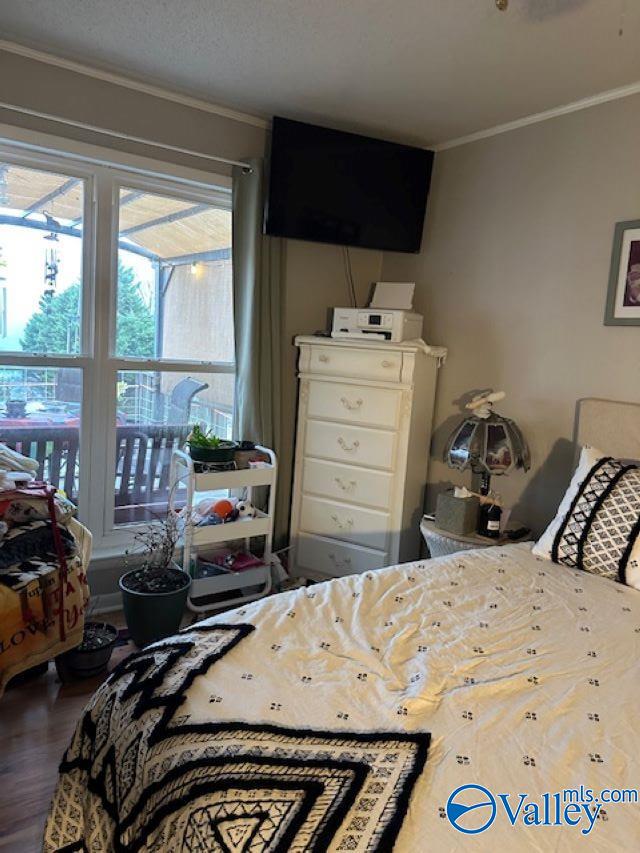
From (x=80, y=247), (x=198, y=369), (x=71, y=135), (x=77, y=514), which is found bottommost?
(x=77, y=514)

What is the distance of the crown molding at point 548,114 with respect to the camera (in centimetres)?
245

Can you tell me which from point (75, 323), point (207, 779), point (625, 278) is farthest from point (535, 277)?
point (207, 779)

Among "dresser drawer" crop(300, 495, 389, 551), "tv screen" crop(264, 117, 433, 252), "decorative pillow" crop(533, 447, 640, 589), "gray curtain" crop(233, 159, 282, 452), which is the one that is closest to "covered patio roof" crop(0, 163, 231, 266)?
"gray curtain" crop(233, 159, 282, 452)

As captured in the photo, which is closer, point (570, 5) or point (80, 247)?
point (570, 5)

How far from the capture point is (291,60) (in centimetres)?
237

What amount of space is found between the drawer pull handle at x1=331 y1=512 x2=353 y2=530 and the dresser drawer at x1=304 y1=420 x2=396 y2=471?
293 mm

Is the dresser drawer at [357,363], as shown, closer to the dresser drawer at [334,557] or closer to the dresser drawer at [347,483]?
the dresser drawer at [347,483]

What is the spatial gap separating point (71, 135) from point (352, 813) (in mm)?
2700

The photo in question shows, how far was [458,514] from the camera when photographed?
102 inches

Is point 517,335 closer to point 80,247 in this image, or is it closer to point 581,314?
point 581,314

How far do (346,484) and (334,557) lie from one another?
0.39 metres

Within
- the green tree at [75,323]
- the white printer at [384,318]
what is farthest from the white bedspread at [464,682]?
the green tree at [75,323]

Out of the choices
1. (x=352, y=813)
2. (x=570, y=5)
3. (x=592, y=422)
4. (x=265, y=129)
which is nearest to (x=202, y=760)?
(x=352, y=813)

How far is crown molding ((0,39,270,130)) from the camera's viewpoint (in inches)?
94.6
